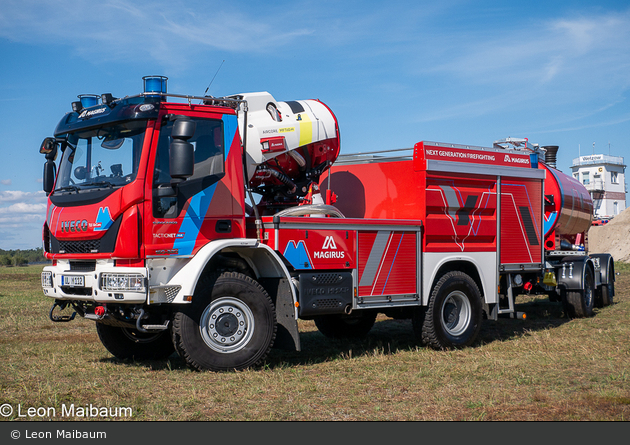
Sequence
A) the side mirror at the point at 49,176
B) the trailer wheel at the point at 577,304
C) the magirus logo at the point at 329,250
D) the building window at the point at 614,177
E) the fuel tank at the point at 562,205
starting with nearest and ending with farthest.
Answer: the side mirror at the point at 49,176 < the magirus logo at the point at 329,250 < the trailer wheel at the point at 577,304 < the fuel tank at the point at 562,205 < the building window at the point at 614,177

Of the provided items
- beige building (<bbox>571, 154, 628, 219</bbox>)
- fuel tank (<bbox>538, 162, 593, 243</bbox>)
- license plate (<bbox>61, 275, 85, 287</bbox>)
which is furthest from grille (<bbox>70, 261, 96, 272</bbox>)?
beige building (<bbox>571, 154, 628, 219</bbox>)

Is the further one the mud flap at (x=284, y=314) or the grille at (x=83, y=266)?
the mud flap at (x=284, y=314)

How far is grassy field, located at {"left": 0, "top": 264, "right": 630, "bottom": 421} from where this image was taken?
5.92 metres

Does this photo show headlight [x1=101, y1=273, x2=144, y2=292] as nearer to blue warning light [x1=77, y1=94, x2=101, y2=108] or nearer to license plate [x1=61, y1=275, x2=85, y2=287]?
license plate [x1=61, y1=275, x2=85, y2=287]

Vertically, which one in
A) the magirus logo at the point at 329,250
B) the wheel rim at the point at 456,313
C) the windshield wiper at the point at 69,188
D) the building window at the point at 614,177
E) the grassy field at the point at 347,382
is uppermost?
the building window at the point at 614,177

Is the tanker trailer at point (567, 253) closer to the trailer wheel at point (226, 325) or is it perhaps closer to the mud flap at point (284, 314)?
the mud flap at point (284, 314)

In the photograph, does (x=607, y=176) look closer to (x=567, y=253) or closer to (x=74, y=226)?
(x=567, y=253)

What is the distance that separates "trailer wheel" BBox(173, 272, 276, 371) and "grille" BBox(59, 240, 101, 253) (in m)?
1.16

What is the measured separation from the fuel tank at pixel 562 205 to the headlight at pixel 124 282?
8979 millimetres

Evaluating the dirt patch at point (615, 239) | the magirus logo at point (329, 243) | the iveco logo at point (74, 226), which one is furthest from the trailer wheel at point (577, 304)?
the dirt patch at point (615, 239)

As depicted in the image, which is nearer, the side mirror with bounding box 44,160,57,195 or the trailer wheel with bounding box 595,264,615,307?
the side mirror with bounding box 44,160,57,195

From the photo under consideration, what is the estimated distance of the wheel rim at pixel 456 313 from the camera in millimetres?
9969

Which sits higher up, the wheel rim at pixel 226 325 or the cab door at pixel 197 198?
the cab door at pixel 197 198

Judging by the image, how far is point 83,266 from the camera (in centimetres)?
755
